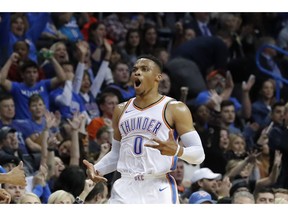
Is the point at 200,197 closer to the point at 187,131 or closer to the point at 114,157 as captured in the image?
the point at 114,157

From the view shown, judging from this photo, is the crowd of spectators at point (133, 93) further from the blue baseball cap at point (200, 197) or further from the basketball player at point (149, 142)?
the basketball player at point (149, 142)

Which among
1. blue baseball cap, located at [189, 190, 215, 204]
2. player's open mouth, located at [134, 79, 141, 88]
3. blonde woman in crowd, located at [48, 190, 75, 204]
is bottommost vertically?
blue baseball cap, located at [189, 190, 215, 204]

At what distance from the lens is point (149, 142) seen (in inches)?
400

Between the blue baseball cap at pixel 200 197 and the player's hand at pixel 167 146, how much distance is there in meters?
2.40

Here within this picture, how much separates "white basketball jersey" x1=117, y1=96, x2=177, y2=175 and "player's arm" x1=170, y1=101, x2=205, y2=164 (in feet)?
0.27

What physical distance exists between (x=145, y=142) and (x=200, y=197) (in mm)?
2236

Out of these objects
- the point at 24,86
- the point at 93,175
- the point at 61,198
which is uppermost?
the point at 24,86

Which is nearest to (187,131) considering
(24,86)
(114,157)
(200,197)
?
(114,157)

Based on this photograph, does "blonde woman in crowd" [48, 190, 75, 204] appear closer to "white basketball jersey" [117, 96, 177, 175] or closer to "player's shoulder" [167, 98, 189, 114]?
"white basketball jersey" [117, 96, 177, 175]

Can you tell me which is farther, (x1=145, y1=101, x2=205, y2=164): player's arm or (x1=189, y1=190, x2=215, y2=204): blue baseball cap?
(x1=189, y1=190, x2=215, y2=204): blue baseball cap

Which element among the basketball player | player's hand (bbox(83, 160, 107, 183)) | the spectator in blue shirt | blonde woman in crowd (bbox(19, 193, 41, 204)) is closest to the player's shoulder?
the basketball player

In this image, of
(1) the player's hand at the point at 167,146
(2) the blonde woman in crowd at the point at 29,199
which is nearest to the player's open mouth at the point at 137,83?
(1) the player's hand at the point at 167,146

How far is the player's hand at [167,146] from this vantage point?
9.70 metres

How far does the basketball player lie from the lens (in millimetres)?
10148
